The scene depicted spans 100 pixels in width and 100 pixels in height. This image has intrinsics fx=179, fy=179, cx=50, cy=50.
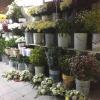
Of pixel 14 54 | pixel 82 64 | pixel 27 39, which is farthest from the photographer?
pixel 14 54

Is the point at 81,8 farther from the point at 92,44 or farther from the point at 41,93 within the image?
the point at 41,93

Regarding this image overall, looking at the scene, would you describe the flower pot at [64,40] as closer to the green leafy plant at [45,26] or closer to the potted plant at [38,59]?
the green leafy plant at [45,26]

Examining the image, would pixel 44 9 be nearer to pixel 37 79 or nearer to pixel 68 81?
pixel 37 79

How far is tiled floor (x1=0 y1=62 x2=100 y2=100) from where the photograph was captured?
3.06 m

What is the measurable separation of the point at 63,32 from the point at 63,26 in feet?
0.41

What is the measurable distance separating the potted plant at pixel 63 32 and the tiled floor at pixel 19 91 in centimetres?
96

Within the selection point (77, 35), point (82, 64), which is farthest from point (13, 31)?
point (82, 64)

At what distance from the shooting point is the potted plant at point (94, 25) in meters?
2.78

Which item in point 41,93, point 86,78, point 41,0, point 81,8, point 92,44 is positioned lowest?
point 41,93

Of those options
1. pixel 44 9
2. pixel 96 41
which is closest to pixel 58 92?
pixel 96 41

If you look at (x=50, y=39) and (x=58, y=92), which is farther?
(x=50, y=39)

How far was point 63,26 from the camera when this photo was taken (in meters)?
3.13

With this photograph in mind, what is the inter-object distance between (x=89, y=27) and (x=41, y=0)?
4.92 ft

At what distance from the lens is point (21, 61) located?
4.37 metres
